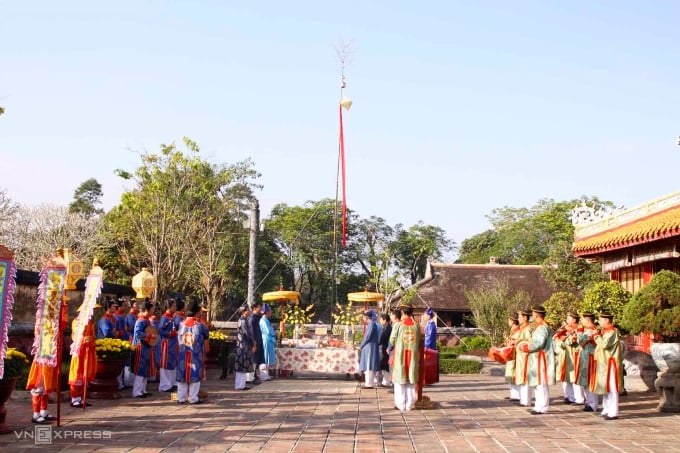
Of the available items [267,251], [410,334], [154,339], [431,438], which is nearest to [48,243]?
[267,251]

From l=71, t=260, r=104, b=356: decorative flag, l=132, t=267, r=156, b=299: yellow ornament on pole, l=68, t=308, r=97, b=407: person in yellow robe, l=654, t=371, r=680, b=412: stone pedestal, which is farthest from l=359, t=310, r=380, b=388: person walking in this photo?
l=71, t=260, r=104, b=356: decorative flag

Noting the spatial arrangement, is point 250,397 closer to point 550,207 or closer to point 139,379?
point 139,379

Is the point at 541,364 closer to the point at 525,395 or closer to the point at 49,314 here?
the point at 525,395

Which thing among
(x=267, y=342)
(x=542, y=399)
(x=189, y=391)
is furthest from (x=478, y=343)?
(x=189, y=391)

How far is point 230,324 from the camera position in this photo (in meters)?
25.8

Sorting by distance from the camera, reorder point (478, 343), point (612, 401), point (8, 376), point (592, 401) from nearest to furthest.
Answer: point (8, 376) → point (612, 401) → point (592, 401) → point (478, 343)

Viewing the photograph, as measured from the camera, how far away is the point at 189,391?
1056 cm

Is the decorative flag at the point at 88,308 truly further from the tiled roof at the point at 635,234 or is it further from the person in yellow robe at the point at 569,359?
the tiled roof at the point at 635,234

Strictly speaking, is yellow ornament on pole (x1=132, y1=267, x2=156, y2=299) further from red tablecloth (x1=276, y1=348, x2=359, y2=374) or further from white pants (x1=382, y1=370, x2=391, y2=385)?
white pants (x1=382, y1=370, x2=391, y2=385)

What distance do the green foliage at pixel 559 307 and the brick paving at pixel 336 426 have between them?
3666mm

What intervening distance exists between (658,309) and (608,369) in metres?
2.08

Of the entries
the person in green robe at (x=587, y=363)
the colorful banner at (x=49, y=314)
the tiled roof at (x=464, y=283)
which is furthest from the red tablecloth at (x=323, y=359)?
the tiled roof at (x=464, y=283)

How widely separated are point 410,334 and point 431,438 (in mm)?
2666

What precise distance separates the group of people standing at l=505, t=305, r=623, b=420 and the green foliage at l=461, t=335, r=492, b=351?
1379 cm
